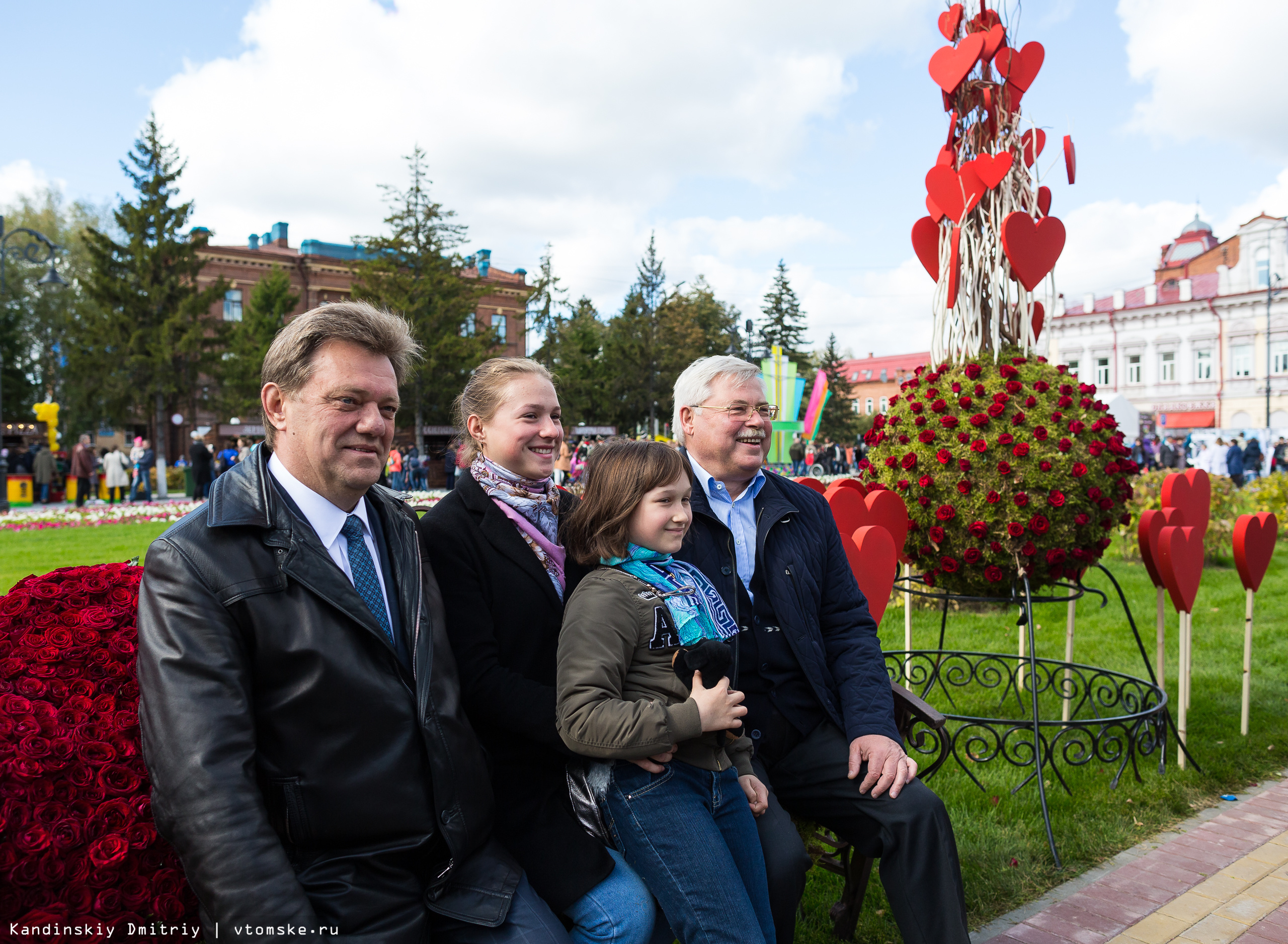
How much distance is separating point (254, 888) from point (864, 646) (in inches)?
80.2

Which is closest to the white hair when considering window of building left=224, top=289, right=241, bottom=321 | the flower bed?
the flower bed

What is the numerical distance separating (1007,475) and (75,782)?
3463 millimetres

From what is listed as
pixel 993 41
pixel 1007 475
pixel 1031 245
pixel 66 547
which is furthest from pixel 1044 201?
pixel 66 547

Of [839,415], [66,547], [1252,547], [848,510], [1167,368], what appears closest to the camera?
[848,510]

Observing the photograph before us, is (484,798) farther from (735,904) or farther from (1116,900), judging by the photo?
(1116,900)

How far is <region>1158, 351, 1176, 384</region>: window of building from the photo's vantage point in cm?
5122

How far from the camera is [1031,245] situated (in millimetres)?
4203

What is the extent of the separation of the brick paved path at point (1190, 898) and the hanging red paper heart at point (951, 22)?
4.06 metres

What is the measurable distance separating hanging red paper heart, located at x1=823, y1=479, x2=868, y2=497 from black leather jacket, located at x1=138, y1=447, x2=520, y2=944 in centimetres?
239

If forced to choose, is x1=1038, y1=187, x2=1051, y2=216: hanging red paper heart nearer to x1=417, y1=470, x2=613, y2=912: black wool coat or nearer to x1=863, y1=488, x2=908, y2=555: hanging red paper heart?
x1=863, y1=488, x2=908, y2=555: hanging red paper heart

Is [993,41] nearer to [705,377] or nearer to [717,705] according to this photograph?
[705,377]

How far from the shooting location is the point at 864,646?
9.85 ft

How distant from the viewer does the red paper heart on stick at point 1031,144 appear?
4.46m

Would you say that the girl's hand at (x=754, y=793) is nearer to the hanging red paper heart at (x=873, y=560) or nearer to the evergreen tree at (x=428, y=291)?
the hanging red paper heart at (x=873, y=560)
